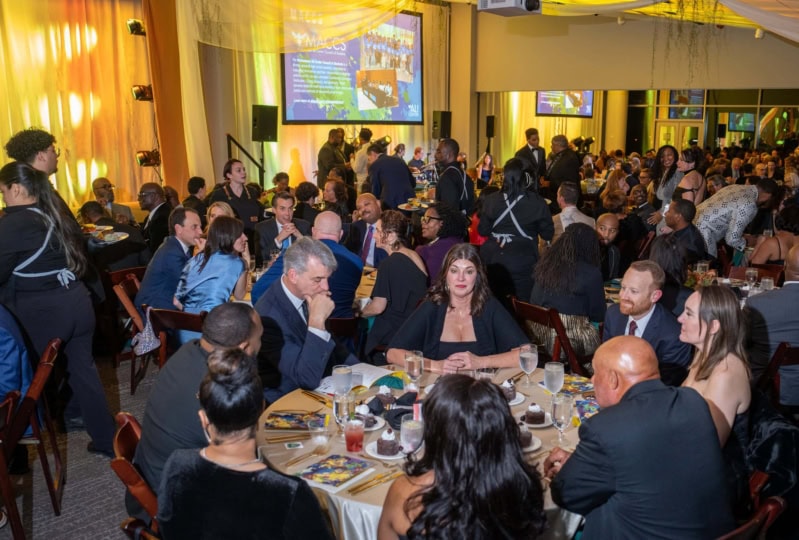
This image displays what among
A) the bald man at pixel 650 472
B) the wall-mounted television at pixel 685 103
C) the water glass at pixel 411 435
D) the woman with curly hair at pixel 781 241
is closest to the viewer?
the bald man at pixel 650 472

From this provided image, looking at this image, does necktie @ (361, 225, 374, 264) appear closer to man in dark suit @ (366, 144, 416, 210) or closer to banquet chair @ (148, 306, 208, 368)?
banquet chair @ (148, 306, 208, 368)

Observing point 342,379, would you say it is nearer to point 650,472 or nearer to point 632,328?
point 650,472

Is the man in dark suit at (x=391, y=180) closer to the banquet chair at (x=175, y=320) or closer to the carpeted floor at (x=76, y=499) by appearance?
the banquet chair at (x=175, y=320)

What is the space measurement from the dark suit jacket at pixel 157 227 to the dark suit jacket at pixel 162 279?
64.4 inches

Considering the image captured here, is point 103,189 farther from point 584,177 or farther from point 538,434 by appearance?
point 584,177

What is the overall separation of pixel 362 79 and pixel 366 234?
802cm

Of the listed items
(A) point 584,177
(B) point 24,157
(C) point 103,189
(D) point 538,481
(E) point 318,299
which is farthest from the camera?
(A) point 584,177

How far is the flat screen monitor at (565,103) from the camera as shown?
18.6 metres

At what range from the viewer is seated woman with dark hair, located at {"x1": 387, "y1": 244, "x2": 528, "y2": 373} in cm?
382

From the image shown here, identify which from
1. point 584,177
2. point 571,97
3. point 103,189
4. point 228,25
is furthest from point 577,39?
point 103,189

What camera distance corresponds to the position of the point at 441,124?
49.1 ft

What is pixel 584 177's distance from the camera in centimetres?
1275

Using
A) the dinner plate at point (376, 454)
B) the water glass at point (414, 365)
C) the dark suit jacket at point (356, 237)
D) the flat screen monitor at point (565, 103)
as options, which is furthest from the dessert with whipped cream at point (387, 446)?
the flat screen monitor at point (565, 103)

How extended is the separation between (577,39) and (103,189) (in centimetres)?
928
